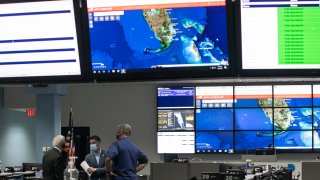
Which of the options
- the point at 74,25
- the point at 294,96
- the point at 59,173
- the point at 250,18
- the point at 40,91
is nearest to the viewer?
the point at 250,18

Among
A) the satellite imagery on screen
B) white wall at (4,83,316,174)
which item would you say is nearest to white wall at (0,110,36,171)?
white wall at (4,83,316,174)

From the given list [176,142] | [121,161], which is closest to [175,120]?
[176,142]

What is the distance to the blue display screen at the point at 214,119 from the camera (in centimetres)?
1293

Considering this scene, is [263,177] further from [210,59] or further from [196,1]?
[196,1]

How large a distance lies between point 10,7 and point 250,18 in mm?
1934

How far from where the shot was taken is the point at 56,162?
16.4 feet

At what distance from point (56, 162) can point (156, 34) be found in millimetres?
1477

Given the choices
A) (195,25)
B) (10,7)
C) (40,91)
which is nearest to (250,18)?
(195,25)

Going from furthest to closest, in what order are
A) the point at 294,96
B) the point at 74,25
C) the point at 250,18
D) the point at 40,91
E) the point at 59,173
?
the point at 294,96
the point at 40,91
the point at 59,173
the point at 74,25
the point at 250,18

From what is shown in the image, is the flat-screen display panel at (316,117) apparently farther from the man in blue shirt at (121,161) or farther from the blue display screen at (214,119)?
the man in blue shirt at (121,161)

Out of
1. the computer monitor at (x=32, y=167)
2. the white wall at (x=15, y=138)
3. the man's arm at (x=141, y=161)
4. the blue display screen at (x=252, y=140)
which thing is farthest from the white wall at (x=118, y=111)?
the man's arm at (x=141, y=161)

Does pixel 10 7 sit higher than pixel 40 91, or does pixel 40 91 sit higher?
pixel 10 7

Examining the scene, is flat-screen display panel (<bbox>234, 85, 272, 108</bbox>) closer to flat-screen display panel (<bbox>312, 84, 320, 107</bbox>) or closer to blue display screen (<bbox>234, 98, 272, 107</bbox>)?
blue display screen (<bbox>234, 98, 272, 107</bbox>)

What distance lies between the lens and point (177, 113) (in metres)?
13.1
